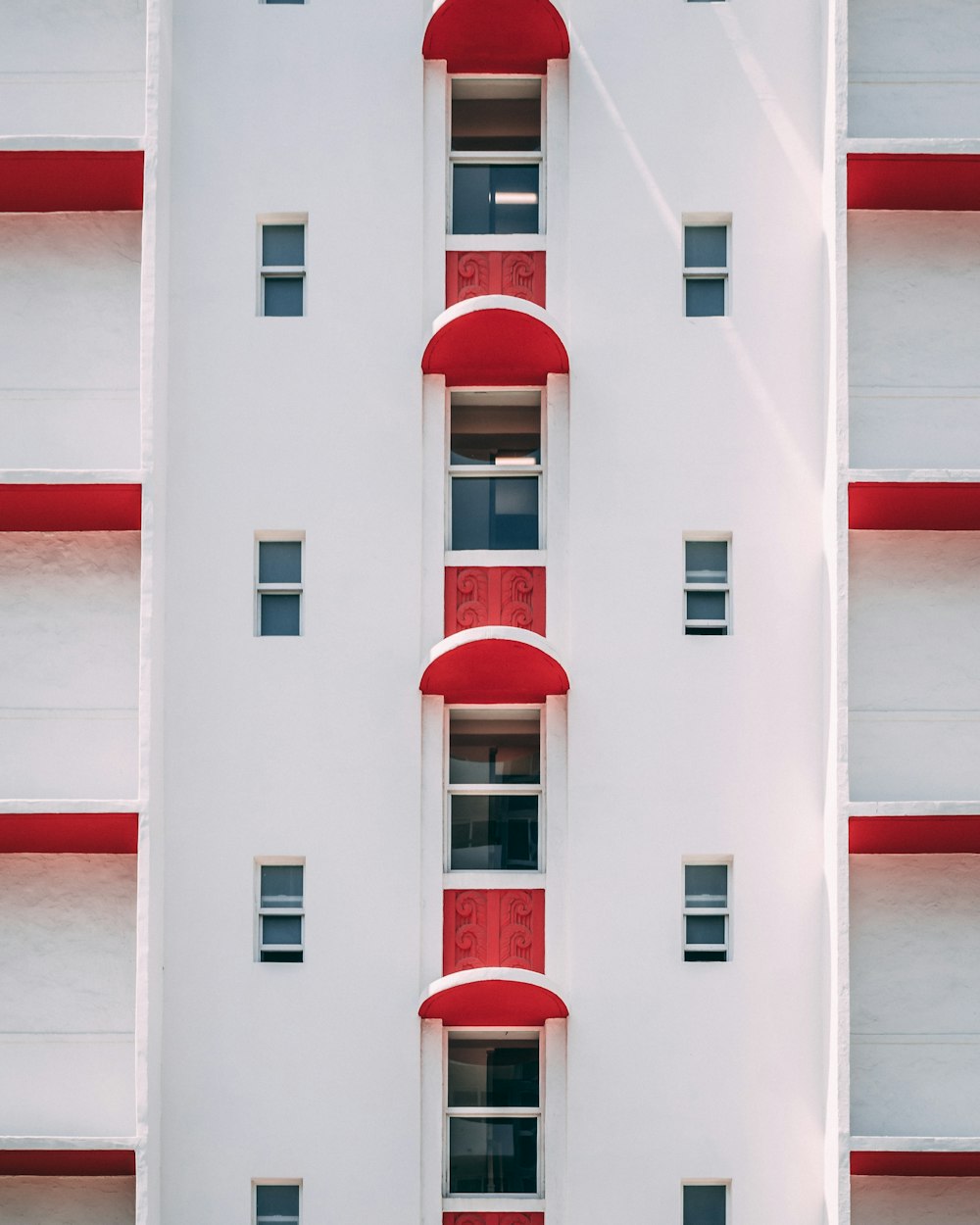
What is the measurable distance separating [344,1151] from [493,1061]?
162cm

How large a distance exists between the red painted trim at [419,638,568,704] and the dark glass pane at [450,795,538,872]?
1016mm

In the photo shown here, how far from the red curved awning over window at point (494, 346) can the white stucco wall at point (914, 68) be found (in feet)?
13.2

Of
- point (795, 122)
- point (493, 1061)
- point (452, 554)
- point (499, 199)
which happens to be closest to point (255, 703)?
point (452, 554)

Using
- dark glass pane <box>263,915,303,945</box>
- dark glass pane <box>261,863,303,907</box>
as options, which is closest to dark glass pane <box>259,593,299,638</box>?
dark glass pane <box>261,863,303,907</box>

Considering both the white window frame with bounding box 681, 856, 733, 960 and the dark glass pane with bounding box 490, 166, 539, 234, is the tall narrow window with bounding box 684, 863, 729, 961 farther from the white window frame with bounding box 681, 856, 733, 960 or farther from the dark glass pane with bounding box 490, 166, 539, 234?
the dark glass pane with bounding box 490, 166, 539, 234

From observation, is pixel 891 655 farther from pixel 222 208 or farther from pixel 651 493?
pixel 222 208

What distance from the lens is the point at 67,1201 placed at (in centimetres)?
1484

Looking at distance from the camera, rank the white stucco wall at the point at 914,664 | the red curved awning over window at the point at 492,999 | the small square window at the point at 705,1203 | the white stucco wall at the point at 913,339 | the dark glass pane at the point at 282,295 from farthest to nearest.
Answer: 1. the dark glass pane at the point at 282,295
2. the white stucco wall at the point at 913,339
3. the white stucco wall at the point at 914,664
4. the small square window at the point at 705,1203
5. the red curved awning over window at the point at 492,999

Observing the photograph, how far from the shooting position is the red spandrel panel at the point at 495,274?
1566 cm

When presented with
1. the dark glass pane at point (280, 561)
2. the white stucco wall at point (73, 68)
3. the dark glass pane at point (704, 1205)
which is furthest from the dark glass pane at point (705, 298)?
the dark glass pane at point (704, 1205)

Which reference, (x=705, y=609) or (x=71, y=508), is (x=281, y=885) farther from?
(x=705, y=609)

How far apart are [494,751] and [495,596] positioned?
152 centimetres

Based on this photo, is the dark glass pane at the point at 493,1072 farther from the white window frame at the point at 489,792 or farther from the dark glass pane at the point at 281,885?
the dark glass pane at the point at 281,885

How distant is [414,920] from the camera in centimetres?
1484
